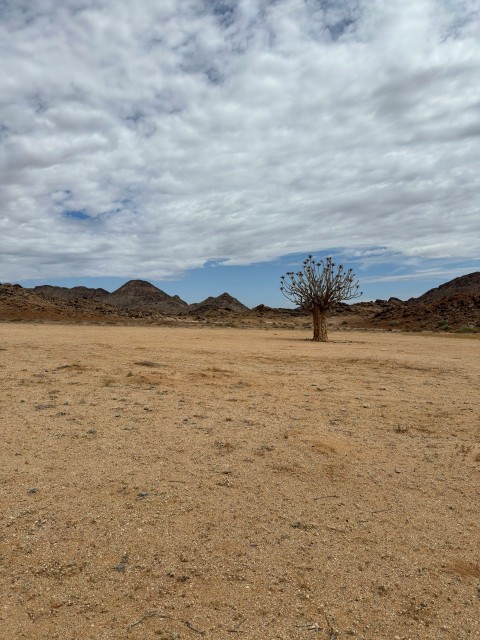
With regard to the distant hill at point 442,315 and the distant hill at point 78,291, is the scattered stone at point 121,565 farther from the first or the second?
the distant hill at point 78,291

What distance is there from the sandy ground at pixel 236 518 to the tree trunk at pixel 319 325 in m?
16.1

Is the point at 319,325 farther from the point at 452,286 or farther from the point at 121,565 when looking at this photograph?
the point at 452,286

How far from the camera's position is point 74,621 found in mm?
2551

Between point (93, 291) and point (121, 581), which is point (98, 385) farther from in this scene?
point (93, 291)

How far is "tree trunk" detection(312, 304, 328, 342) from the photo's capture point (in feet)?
76.9

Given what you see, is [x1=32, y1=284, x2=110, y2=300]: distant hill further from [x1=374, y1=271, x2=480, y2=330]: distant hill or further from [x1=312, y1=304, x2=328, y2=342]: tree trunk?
[x1=312, y1=304, x2=328, y2=342]: tree trunk

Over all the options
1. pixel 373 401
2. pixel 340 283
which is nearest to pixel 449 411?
pixel 373 401

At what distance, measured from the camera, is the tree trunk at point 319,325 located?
2344 centimetres

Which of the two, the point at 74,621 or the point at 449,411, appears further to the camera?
the point at 449,411

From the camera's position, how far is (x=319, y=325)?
2369 centimetres

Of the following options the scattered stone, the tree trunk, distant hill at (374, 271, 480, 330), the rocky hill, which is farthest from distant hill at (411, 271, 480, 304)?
the scattered stone

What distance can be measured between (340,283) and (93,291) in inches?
3167

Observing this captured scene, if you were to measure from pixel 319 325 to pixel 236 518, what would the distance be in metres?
20.5

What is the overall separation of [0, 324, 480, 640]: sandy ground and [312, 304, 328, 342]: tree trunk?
52.9 feet
